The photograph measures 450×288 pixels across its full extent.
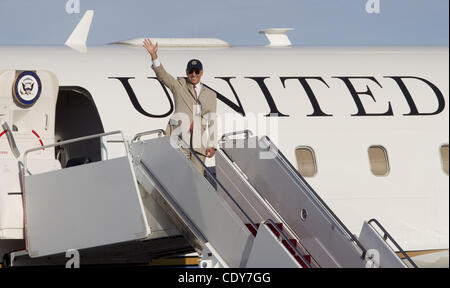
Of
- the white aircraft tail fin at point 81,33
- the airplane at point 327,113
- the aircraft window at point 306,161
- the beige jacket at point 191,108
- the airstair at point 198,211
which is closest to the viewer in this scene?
the airstair at point 198,211

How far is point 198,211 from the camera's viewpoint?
312 inches

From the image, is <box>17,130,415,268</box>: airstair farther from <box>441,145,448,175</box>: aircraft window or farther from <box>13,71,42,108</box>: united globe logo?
<box>441,145,448,175</box>: aircraft window

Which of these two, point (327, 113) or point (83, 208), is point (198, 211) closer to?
point (83, 208)

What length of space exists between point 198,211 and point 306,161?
10.2ft

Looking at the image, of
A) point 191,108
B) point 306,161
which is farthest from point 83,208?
point 306,161

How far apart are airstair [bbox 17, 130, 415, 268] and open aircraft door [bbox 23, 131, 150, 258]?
10mm

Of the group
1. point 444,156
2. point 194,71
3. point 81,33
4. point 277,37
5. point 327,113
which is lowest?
point 444,156

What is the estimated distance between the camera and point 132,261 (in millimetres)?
9844

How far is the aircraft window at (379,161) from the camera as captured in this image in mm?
10707

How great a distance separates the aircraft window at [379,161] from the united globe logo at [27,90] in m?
4.68

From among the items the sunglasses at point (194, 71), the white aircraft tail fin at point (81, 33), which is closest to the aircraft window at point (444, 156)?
the sunglasses at point (194, 71)

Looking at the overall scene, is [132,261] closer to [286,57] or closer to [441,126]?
[286,57]

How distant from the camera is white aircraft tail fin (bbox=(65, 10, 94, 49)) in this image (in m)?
12.5

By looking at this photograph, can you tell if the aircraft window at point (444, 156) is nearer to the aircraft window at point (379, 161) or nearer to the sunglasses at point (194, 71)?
the aircraft window at point (379, 161)
